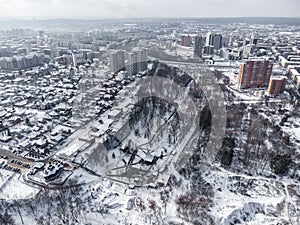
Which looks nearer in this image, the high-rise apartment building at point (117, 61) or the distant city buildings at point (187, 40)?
the high-rise apartment building at point (117, 61)

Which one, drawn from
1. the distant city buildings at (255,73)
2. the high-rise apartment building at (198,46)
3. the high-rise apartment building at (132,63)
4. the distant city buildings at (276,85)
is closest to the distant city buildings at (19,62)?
the high-rise apartment building at (132,63)

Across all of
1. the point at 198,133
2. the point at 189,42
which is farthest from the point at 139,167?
the point at 189,42

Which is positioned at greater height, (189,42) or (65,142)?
(189,42)

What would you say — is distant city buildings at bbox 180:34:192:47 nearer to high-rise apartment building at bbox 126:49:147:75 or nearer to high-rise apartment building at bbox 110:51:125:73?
high-rise apartment building at bbox 126:49:147:75

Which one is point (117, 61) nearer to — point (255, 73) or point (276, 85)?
point (255, 73)

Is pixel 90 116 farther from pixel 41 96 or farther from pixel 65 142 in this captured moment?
pixel 41 96

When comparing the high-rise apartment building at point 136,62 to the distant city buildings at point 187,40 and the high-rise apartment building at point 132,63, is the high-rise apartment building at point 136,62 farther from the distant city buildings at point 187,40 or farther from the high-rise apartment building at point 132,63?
the distant city buildings at point 187,40
